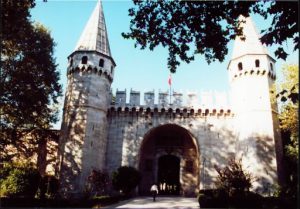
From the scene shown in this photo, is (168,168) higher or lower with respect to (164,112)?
lower

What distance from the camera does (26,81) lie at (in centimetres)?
1892

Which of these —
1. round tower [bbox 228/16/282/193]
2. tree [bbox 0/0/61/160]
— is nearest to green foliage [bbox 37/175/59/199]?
tree [bbox 0/0/61/160]

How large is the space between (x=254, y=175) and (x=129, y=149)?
991 cm

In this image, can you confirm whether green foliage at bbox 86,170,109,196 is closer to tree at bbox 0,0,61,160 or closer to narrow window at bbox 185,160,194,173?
tree at bbox 0,0,61,160

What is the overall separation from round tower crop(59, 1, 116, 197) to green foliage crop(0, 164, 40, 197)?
109 inches

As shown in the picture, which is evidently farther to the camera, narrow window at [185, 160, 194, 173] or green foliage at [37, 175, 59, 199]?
narrow window at [185, 160, 194, 173]

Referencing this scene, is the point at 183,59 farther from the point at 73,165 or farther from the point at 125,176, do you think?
the point at 73,165

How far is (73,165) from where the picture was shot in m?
20.7

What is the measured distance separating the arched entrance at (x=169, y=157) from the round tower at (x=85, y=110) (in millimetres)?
4293

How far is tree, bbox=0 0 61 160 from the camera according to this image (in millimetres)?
18188

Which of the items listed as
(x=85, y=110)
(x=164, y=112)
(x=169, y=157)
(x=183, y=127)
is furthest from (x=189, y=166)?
(x=85, y=110)

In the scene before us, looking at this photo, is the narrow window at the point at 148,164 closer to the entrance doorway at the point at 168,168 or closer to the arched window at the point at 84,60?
the entrance doorway at the point at 168,168

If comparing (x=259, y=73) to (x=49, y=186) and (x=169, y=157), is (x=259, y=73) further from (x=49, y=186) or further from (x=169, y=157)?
(x=49, y=186)

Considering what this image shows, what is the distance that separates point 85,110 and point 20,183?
23.8 ft
